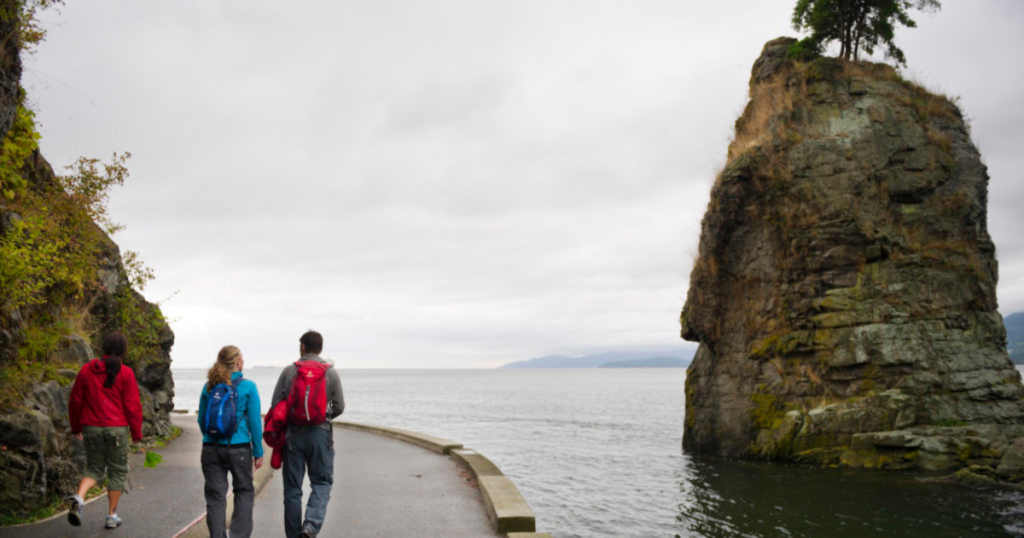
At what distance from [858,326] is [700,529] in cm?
1181

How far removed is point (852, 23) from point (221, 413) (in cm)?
3110

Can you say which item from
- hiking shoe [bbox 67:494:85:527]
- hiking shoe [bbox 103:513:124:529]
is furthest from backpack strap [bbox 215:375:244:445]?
hiking shoe [bbox 103:513:124:529]

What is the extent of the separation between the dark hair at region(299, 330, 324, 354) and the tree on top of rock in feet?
88.3

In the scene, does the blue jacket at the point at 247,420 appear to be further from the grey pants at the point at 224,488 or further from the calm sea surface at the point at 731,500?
the calm sea surface at the point at 731,500

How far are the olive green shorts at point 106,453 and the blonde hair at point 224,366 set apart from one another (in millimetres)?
1944

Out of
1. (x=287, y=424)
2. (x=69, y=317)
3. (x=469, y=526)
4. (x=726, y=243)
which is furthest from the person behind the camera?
(x=726, y=243)

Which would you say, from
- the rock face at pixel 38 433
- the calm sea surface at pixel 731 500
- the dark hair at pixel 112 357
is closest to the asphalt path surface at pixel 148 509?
the rock face at pixel 38 433

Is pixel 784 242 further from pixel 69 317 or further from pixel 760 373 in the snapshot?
pixel 69 317

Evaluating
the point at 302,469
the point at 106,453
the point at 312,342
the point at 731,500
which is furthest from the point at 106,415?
the point at 731,500

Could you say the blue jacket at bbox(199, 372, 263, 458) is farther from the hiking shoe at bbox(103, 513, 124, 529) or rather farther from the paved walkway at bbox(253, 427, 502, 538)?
the hiking shoe at bbox(103, 513, 124, 529)

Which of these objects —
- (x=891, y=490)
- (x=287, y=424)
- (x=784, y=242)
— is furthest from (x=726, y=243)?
(x=287, y=424)

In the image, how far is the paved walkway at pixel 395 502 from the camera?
325 inches

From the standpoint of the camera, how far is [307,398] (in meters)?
6.84

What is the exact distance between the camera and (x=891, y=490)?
699 inches
